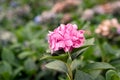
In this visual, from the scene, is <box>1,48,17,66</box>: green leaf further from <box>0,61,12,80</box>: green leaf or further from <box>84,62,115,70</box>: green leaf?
<box>84,62,115,70</box>: green leaf

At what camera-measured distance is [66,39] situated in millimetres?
1102

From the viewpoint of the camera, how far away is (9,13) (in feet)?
11.0

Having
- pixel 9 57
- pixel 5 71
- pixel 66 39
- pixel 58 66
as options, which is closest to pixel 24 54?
pixel 9 57

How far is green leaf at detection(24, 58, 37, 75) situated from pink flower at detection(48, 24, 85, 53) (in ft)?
2.37

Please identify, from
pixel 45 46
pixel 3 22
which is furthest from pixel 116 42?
pixel 3 22

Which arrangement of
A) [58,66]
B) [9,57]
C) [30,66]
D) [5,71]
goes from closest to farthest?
[58,66] → [5,71] → [30,66] → [9,57]

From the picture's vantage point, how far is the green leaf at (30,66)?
183 centimetres

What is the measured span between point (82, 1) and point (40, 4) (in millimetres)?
458

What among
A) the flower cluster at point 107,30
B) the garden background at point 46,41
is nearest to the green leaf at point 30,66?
the garden background at point 46,41

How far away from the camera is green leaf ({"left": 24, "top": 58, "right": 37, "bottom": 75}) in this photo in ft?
5.99

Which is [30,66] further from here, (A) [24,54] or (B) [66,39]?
(B) [66,39]

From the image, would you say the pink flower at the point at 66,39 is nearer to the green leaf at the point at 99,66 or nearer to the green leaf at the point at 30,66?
the green leaf at the point at 99,66

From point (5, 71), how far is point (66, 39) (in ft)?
2.26

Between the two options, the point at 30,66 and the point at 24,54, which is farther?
the point at 24,54
